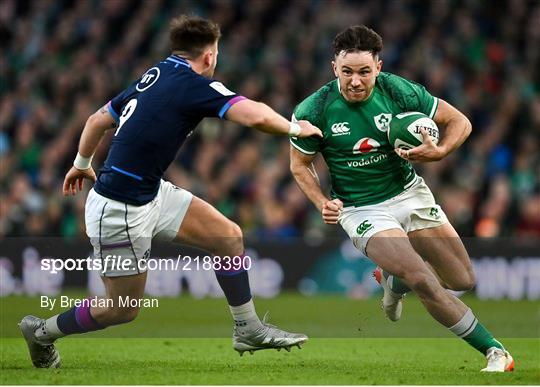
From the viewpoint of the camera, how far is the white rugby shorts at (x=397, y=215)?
845cm

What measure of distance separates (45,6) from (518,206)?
28.2 ft

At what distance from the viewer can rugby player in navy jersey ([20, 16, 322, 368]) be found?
7.81 m

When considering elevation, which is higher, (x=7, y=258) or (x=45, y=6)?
(x=45, y=6)

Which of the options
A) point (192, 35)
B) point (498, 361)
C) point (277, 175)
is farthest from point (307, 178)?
point (277, 175)

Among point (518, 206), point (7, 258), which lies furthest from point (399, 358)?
point (518, 206)

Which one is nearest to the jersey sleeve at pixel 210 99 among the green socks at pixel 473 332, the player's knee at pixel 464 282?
the green socks at pixel 473 332

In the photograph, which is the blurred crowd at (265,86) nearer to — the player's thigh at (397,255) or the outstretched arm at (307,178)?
the outstretched arm at (307,178)

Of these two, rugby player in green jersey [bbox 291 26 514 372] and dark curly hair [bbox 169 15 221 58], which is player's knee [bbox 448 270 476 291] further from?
dark curly hair [bbox 169 15 221 58]

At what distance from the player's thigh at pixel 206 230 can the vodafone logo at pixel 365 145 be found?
1.05m

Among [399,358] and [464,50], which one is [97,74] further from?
[399,358]

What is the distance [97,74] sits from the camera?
59.0 feet

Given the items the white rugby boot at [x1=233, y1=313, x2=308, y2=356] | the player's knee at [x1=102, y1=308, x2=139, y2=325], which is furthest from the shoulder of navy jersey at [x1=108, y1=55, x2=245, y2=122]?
the white rugby boot at [x1=233, y1=313, x2=308, y2=356]

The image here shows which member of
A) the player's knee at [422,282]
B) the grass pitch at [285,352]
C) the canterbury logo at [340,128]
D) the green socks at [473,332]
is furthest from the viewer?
the canterbury logo at [340,128]

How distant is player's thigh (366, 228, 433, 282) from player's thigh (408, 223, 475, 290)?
429mm
